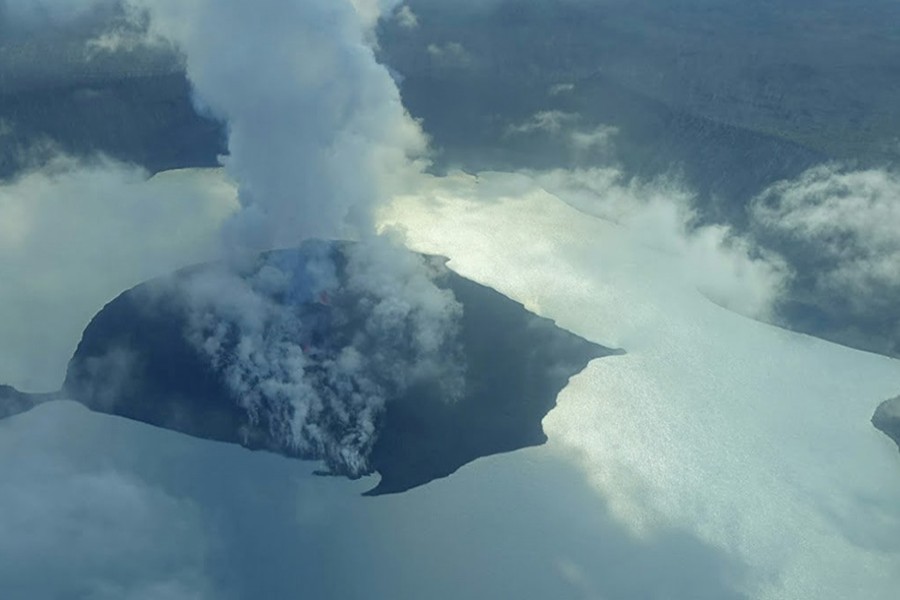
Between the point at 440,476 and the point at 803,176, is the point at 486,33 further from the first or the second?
the point at 440,476

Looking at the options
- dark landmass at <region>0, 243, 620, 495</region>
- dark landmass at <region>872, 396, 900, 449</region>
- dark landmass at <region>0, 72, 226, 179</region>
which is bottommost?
dark landmass at <region>872, 396, 900, 449</region>

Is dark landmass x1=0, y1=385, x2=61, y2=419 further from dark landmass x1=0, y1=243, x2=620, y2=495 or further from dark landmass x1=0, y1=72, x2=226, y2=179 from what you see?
dark landmass x1=0, y1=72, x2=226, y2=179

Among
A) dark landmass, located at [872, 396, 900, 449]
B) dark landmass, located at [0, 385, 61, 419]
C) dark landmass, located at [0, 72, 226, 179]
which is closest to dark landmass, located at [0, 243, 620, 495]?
dark landmass, located at [0, 385, 61, 419]

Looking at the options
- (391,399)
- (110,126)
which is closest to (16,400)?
(391,399)

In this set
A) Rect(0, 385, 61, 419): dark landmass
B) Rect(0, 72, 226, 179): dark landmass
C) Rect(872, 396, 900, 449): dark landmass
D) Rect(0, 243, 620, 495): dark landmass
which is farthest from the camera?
Rect(0, 72, 226, 179): dark landmass

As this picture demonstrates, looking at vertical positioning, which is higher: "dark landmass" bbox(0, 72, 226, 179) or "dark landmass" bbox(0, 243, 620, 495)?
"dark landmass" bbox(0, 72, 226, 179)
